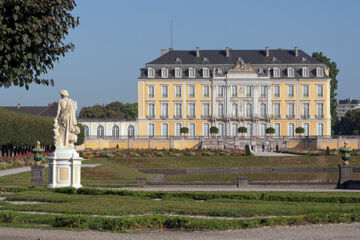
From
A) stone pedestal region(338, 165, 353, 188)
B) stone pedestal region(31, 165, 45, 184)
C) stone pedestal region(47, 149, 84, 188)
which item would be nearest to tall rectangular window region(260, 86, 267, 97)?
stone pedestal region(338, 165, 353, 188)

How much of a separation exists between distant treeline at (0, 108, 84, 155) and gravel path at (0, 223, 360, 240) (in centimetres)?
2838

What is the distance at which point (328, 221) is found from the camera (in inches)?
430

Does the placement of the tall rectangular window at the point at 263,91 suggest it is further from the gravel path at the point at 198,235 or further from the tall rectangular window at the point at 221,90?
the gravel path at the point at 198,235

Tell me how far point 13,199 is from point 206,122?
52.7m

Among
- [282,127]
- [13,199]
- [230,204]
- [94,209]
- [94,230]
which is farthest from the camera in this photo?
[282,127]

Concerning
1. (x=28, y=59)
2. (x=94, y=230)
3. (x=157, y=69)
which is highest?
(x=157, y=69)

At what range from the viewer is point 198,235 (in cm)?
964

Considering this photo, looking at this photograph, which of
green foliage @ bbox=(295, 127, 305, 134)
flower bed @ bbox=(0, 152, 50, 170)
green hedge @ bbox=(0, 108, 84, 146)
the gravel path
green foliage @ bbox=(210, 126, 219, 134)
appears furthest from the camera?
green foliage @ bbox=(210, 126, 219, 134)

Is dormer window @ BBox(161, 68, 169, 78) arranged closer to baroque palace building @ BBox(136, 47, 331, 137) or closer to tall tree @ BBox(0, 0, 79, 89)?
baroque palace building @ BBox(136, 47, 331, 137)

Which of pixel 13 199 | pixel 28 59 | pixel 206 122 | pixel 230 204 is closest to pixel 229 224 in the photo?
pixel 230 204

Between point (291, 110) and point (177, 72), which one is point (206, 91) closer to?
point (177, 72)

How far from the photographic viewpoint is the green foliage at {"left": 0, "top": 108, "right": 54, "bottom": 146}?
3750 cm

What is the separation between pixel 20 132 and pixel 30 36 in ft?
99.0

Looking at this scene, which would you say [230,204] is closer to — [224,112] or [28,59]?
[28,59]
